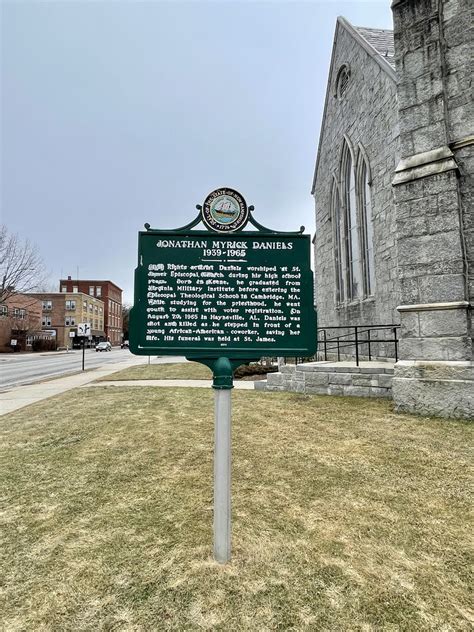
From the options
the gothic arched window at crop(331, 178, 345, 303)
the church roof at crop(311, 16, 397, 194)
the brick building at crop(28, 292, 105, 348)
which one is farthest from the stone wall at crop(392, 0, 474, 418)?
the brick building at crop(28, 292, 105, 348)

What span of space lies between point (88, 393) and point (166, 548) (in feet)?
30.0

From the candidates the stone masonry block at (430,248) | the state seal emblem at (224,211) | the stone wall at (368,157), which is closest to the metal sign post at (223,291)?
the state seal emblem at (224,211)

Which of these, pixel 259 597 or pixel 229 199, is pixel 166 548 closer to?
pixel 259 597

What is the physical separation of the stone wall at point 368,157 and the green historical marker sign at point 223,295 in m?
8.60

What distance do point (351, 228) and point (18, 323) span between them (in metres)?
56.1

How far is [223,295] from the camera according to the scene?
2.97m

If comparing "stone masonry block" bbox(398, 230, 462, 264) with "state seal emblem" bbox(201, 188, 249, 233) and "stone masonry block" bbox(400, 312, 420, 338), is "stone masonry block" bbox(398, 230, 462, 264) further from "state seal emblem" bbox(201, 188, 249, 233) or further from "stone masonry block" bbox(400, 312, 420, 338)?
"state seal emblem" bbox(201, 188, 249, 233)

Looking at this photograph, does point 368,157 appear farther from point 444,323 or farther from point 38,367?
point 38,367

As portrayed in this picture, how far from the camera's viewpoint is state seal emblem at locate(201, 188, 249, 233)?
2.96 metres

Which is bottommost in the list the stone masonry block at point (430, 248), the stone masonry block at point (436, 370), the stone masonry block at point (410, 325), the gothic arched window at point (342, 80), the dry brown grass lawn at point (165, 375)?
the dry brown grass lawn at point (165, 375)

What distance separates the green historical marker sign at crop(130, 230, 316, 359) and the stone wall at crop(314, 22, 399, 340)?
28.2 feet

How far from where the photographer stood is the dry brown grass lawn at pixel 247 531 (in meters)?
2.15

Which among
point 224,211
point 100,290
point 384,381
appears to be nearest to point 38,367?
point 384,381

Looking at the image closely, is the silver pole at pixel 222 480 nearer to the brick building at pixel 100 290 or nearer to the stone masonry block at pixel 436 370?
the stone masonry block at pixel 436 370
